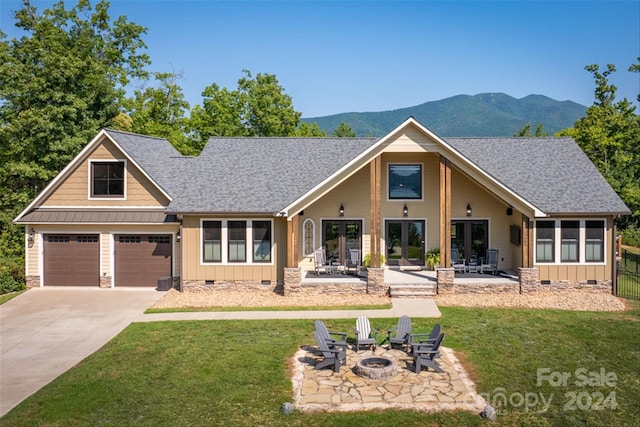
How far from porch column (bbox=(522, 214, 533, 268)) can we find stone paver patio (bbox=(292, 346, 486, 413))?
347 inches

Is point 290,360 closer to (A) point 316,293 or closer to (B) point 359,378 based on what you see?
(B) point 359,378

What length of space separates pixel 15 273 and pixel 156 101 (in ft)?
78.2

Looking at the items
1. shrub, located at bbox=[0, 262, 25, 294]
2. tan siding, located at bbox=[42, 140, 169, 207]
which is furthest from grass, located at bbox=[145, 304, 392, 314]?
shrub, located at bbox=[0, 262, 25, 294]

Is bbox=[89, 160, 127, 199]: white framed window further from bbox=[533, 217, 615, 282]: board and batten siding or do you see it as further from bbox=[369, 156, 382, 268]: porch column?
bbox=[533, 217, 615, 282]: board and batten siding

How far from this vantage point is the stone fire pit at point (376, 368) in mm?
11891

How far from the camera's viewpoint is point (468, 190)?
23172 millimetres

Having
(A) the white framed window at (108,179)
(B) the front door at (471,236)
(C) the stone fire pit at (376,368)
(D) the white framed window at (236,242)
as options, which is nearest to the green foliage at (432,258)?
(B) the front door at (471,236)

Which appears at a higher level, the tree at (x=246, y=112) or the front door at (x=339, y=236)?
the tree at (x=246, y=112)

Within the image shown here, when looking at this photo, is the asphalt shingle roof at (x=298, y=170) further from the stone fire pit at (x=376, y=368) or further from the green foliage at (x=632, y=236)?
the green foliage at (x=632, y=236)

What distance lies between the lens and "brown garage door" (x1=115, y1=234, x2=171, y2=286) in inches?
893

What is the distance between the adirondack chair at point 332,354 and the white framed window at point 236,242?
913 cm

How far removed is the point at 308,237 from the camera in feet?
76.2

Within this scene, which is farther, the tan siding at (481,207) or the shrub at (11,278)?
the tan siding at (481,207)

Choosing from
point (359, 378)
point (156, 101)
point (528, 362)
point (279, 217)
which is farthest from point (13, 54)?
point (528, 362)
